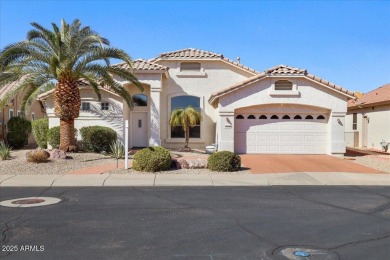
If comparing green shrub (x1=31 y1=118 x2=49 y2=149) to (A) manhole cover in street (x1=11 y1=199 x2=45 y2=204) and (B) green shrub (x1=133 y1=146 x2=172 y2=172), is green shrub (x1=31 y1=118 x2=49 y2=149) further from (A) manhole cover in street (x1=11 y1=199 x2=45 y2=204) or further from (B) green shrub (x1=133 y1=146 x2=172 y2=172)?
(A) manhole cover in street (x1=11 y1=199 x2=45 y2=204)

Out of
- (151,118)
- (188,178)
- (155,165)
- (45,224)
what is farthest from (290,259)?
(151,118)

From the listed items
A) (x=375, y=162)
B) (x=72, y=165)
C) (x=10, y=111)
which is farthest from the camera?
(x=10, y=111)

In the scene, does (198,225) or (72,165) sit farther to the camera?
(72,165)

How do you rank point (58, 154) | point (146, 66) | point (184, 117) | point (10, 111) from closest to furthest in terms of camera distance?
point (58, 154)
point (184, 117)
point (146, 66)
point (10, 111)

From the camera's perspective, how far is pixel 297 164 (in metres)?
18.0

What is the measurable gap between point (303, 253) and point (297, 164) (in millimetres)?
12107

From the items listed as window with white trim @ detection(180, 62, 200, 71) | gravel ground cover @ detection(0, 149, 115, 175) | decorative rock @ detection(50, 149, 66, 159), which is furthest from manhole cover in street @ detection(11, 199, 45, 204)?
window with white trim @ detection(180, 62, 200, 71)

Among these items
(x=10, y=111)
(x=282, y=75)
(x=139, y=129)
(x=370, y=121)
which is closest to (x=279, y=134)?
(x=282, y=75)

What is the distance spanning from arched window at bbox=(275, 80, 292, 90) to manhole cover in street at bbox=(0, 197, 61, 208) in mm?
14245

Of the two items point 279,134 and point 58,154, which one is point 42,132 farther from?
point 279,134

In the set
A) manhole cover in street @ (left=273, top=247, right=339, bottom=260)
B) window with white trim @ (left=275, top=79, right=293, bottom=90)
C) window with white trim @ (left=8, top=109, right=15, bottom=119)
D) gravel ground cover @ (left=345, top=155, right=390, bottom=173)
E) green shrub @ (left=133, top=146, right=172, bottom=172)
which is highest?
window with white trim @ (left=275, top=79, right=293, bottom=90)

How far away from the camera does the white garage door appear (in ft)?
71.5

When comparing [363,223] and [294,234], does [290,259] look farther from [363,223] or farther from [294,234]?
[363,223]

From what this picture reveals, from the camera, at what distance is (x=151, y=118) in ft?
75.9
